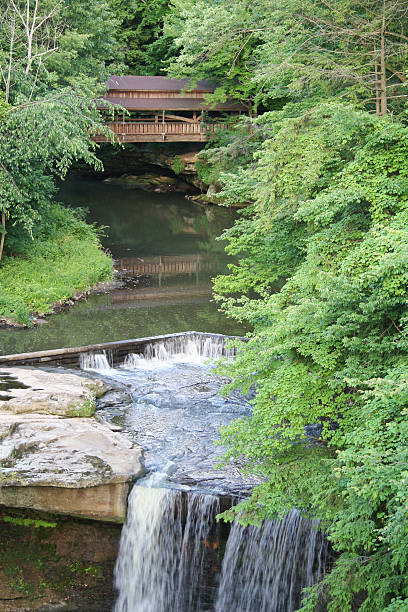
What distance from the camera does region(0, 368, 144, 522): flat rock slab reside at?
1009 centimetres

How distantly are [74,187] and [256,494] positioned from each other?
37156 millimetres

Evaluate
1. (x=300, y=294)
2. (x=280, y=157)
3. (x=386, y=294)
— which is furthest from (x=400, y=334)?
(x=280, y=157)

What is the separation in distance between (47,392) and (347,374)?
258 inches

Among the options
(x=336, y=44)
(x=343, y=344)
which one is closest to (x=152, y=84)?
(x=336, y=44)

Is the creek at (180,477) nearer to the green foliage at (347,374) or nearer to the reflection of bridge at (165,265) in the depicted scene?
the green foliage at (347,374)

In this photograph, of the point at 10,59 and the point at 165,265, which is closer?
the point at 10,59

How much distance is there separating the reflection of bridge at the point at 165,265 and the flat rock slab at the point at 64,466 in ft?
45.4

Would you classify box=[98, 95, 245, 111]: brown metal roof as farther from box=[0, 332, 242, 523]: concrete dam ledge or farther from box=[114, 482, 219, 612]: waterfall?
box=[114, 482, 219, 612]: waterfall

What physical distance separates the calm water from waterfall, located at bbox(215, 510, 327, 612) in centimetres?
872

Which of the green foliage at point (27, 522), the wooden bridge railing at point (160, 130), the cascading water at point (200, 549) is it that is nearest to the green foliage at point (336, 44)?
the cascading water at point (200, 549)

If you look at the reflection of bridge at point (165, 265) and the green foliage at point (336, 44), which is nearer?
the green foliage at point (336, 44)

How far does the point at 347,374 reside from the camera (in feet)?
25.4

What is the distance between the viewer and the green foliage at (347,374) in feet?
22.2

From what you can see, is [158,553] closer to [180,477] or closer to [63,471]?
[180,477]
